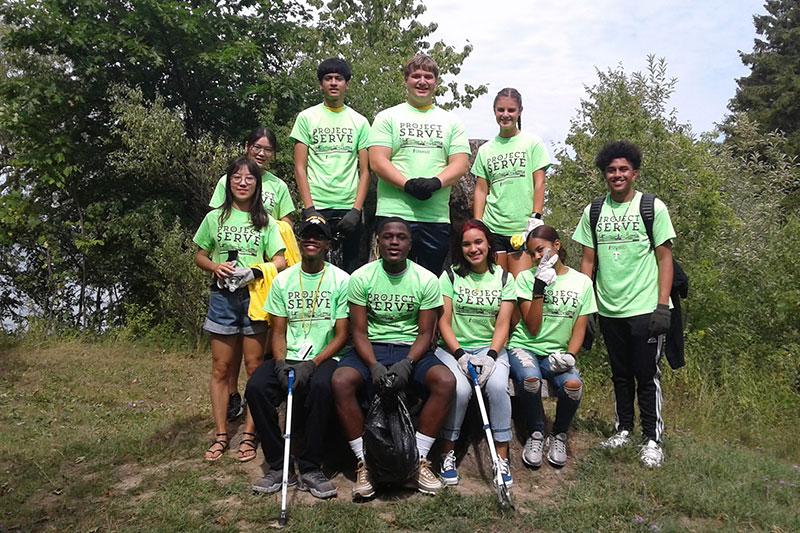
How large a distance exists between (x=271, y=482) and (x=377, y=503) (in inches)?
29.3

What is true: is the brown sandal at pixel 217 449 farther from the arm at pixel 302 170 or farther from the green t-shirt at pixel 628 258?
the green t-shirt at pixel 628 258

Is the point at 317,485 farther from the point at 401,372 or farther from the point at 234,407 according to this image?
the point at 234,407

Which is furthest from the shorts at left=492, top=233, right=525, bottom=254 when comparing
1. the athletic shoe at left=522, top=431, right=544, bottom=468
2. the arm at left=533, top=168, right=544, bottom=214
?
the athletic shoe at left=522, top=431, right=544, bottom=468

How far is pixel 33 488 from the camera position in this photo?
5.01m

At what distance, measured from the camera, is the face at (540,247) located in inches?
192

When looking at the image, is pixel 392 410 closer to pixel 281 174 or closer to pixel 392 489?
pixel 392 489

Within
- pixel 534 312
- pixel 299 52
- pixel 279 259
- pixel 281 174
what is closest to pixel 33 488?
pixel 279 259

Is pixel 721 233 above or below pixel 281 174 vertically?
below

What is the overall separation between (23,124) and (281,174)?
176 inches

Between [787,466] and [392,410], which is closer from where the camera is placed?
[392,410]

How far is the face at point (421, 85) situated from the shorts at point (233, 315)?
1979mm

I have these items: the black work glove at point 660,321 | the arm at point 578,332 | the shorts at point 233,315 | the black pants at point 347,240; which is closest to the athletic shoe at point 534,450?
the arm at point 578,332

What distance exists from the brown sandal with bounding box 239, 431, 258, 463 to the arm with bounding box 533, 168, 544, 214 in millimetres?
2829

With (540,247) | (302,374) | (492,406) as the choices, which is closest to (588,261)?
(540,247)
